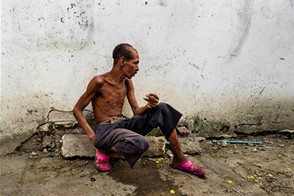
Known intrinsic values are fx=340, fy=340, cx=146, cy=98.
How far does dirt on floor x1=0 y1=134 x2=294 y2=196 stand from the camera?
111 inches

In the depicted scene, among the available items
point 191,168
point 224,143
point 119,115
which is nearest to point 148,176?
point 191,168

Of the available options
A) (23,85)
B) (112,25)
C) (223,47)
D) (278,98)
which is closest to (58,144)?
(23,85)

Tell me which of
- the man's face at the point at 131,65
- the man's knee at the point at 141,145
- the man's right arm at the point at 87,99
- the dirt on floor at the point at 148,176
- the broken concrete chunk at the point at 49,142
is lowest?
the dirt on floor at the point at 148,176

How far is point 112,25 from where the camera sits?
3.34 m

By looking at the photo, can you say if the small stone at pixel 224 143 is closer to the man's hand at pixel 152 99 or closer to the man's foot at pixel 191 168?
the man's foot at pixel 191 168

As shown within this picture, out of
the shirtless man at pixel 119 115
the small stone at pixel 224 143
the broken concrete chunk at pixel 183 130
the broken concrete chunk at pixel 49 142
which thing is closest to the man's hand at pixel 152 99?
the shirtless man at pixel 119 115

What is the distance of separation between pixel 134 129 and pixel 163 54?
93 cm

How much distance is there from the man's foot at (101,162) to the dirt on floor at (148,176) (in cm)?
5

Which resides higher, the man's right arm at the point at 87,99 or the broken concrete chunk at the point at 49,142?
the man's right arm at the point at 87,99

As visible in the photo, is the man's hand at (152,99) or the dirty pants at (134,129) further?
the man's hand at (152,99)

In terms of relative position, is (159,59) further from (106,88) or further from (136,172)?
(136,172)

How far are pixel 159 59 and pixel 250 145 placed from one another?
4.92 feet

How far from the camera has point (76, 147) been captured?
10.9 ft

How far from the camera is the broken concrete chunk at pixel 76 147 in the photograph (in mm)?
3295
